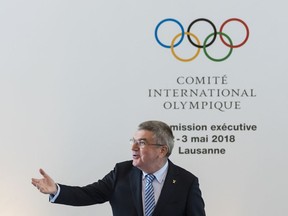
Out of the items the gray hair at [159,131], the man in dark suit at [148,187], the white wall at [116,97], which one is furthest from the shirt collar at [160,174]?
the white wall at [116,97]

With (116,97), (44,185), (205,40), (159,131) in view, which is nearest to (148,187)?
(159,131)

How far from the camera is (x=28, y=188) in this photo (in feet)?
14.6

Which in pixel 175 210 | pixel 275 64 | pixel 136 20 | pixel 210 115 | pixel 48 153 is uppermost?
pixel 136 20

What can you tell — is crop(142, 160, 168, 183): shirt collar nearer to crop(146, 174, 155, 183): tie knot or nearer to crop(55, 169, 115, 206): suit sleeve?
crop(146, 174, 155, 183): tie knot

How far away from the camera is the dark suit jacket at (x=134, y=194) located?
3373mm

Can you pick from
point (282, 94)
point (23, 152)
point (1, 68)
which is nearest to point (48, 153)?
point (23, 152)

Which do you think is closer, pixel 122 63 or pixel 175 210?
pixel 175 210

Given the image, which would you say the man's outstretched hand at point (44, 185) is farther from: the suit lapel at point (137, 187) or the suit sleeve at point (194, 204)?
the suit sleeve at point (194, 204)

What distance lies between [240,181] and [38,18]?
210 centimetres

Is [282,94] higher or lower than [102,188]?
higher

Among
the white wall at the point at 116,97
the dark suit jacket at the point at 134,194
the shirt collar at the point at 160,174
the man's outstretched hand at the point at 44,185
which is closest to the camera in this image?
the man's outstretched hand at the point at 44,185

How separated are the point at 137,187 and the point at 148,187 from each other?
0.23 feet

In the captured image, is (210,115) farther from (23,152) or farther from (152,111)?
(23,152)

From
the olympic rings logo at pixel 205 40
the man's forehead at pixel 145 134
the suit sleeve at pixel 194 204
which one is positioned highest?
the olympic rings logo at pixel 205 40
